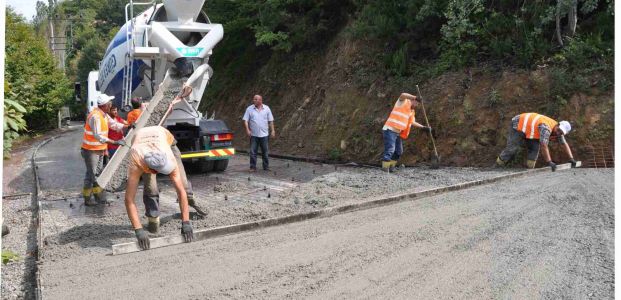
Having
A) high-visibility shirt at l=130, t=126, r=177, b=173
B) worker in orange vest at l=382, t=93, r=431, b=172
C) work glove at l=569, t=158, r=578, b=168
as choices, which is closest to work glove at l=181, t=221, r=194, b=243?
high-visibility shirt at l=130, t=126, r=177, b=173

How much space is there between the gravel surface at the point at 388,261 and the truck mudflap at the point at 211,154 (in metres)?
3.44

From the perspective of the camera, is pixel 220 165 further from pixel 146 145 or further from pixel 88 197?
pixel 146 145

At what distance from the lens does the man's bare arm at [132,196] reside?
521 centimetres

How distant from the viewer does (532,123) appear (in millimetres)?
8680

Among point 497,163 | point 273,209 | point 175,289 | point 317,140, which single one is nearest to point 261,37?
point 317,140

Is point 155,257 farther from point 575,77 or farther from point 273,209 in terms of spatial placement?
point 575,77

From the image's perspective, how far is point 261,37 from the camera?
51.2ft

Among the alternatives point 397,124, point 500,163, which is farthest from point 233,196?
point 500,163

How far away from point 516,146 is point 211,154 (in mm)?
5242

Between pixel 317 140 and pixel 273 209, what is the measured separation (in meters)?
6.67

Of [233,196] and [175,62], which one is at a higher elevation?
[175,62]

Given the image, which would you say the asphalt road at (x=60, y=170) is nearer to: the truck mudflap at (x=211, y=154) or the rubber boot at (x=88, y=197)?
the rubber boot at (x=88, y=197)

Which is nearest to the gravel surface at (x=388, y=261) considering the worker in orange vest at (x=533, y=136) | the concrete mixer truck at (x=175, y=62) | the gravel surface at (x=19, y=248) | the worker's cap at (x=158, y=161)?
the gravel surface at (x=19, y=248)

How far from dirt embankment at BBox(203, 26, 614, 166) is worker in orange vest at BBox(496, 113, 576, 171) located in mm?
462
